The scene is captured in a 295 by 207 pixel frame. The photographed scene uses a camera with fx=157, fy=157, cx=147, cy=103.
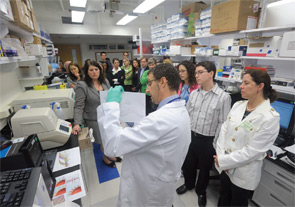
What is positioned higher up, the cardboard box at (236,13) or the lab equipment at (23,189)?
the cardboard box at (236,13)

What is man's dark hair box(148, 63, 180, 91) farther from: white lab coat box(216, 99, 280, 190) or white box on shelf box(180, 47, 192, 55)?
white box on shelf box(180, 47, 192, 55)

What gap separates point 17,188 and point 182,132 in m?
0.79

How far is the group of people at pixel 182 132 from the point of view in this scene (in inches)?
34.0

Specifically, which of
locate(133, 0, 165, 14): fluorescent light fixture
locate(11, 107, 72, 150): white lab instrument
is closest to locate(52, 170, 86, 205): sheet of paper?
locate(11, 107, 72, 150): white lab instrument

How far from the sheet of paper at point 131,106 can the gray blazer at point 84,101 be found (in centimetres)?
67

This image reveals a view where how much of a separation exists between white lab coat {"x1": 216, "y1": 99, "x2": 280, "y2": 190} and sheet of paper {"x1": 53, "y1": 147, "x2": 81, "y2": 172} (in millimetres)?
1226

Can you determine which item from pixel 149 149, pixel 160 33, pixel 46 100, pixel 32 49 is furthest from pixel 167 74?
pixel 160 33

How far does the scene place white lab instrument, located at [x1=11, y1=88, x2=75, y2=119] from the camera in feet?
5.77

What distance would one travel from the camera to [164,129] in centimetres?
82

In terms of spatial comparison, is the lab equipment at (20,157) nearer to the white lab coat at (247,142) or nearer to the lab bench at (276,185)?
the white lab coat at (247,142)

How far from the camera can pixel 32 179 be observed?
67 cm

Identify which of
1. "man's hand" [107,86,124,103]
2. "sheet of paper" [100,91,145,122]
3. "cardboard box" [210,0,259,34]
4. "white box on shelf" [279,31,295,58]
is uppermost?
"cardboard box" [210,0,259,34]

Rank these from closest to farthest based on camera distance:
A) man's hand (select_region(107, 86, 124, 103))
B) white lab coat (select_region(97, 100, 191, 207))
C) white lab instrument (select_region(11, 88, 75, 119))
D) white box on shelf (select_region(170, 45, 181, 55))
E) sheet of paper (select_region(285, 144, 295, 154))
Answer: white lab coat (select_region(97, 100, 191, 207)), man's hand (select_region(107, 86, 124, 103)), sheet of paper (select_region(285, 144, 295, 154)), white lab instrument (select_region(11, 88, 75, 119)), white box on shelf (select_region(170, 45, 181, 55))

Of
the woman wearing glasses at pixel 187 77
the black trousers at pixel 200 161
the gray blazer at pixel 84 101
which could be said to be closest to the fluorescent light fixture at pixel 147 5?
the woman wearing glasses at pixel 187 77
